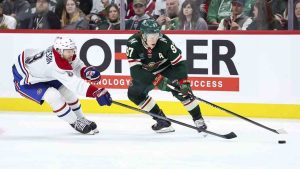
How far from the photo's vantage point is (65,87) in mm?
5785

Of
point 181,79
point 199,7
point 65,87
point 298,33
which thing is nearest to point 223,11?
point 199,7

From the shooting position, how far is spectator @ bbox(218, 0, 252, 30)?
660 cm

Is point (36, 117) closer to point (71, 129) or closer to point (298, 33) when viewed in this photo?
point (71, 129)

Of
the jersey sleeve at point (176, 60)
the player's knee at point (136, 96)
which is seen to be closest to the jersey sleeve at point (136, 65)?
the player's knee at point (136, 96)

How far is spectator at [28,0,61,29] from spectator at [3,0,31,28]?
0.08m

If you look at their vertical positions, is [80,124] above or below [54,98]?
below

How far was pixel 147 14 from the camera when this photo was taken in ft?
22.7

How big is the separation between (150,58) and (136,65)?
0.13 metres

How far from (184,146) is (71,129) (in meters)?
1.30

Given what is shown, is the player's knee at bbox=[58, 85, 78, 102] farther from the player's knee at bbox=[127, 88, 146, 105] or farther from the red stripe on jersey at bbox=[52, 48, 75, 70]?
the player's knee at bbox=[127, 88, 146, 105]

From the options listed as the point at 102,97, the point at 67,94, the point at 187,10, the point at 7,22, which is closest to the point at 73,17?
the point at 7,22

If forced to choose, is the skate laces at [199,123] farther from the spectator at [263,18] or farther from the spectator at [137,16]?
the spectator at [137,16]

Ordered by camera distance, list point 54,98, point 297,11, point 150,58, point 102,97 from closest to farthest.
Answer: point 102,97 → point 54,98 → point 150,58 → point 297,11

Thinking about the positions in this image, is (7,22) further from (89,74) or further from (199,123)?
(199,123)
